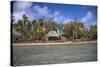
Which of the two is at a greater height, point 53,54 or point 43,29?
point 43,29

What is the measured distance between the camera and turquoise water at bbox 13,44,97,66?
2450mm

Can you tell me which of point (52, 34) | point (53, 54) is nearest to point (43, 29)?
point (52, 34)

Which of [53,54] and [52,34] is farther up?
[52,34]

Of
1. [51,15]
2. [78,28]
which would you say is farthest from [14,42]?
[78,28]

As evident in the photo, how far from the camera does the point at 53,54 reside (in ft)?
8.54

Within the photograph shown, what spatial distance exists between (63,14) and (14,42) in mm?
829

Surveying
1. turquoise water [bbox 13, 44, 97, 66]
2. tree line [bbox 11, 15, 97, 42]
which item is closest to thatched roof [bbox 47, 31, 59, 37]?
tree line [bbox 11, 15, 97, 42]

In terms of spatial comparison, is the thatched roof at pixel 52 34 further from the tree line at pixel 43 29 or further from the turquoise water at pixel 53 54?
the turquoise water at pixel 53 54

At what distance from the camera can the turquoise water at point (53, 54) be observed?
2.45 meters

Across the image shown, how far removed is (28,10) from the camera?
98.3 inches

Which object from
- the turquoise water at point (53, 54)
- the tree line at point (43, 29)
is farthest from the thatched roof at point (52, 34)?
the turquoise water at point (53, 54)

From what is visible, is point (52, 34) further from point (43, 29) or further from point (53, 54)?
point (53, 54)

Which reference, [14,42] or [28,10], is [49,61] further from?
[28,10]

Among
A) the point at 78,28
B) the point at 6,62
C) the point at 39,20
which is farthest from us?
the point at 78,28
